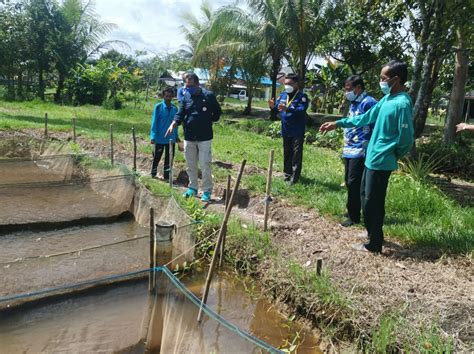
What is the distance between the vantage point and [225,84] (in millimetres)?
24281

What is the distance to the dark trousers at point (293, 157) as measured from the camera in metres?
6.66

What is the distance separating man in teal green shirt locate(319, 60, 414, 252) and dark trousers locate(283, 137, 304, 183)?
235 centimetres

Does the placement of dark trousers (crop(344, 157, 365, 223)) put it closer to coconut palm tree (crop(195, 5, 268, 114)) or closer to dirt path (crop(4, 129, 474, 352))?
dirt path (crop(4, 129, 474, 352))

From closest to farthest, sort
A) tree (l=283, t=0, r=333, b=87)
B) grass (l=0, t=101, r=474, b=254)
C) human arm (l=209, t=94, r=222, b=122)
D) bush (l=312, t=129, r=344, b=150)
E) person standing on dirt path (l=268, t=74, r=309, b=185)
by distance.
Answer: grass (l=0, t=101, r=474, b=254) < human arm (l=209, t=94, r=222, b=122) < person standing on dirt path (l=268, t=74, r=309, b=185) < bush (l=312, t=129, r=344, b=150) < tree (l=283, t=0, r=333, b=87)

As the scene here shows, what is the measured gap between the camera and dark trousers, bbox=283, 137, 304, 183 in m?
6.66

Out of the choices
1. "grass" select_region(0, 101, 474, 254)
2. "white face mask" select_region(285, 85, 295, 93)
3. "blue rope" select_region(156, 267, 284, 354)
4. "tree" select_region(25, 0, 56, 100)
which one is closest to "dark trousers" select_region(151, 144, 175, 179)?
"grass" select_region(0, 101, 474, 254)

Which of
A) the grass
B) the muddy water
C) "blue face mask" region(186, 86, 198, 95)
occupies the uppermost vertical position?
"blue face mask" region(186, 86, 198, 95)

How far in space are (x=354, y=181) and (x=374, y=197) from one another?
0.87 metres

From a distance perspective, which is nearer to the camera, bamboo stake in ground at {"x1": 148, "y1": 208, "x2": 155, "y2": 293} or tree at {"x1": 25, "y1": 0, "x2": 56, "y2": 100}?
bamboo stake in ground at {"x1": 148, "y1": 208, "x2": 155, "y2": 293}

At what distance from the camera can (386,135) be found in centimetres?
402

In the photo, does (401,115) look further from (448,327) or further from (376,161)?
(448,327)

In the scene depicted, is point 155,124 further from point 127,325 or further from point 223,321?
point 223,321

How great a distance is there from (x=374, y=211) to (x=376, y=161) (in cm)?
51

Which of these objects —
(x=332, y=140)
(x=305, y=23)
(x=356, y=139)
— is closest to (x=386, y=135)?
(x=356, y=139)
